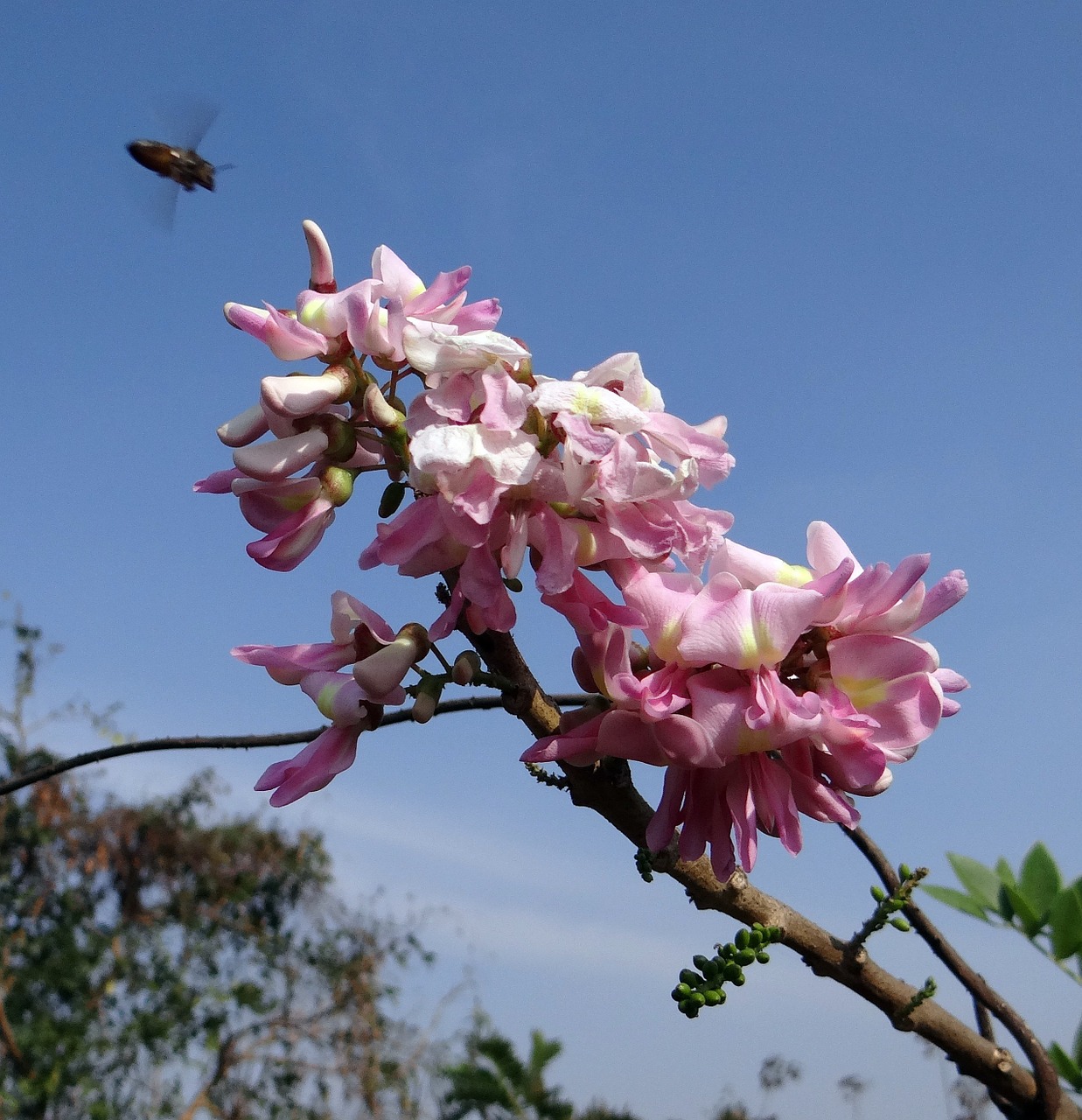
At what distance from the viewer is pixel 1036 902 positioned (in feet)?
5.25

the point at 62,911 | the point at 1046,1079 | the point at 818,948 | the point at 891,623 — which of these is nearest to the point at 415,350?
the point at 891,623

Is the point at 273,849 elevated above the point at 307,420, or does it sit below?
above

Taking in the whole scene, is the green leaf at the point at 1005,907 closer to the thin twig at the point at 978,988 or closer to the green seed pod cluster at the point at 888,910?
Result: the thin twig at the point at 978,988

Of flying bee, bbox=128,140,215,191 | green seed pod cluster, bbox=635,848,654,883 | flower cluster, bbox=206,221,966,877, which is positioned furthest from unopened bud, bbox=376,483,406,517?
flying bee, bbox=128,140,215,191

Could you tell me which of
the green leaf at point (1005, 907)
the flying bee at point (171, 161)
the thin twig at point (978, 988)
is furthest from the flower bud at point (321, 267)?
the green leaf at point (1005, 907)

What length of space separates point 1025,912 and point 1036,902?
4cm

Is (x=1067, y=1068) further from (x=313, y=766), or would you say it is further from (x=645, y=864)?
(x=313, y=766)

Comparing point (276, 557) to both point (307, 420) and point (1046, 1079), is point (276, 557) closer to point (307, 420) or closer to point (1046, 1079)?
point (307, 420)

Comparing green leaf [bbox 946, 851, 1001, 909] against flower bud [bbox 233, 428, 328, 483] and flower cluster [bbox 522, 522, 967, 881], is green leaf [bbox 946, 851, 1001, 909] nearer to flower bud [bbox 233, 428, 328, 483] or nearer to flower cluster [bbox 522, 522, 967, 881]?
flower cluster [bbox 522, 522, 967, 881]

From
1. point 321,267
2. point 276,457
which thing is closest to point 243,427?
point 276,457

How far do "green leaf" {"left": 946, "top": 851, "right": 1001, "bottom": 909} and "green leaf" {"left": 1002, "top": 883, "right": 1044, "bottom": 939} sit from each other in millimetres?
49

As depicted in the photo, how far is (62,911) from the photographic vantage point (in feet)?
23.7

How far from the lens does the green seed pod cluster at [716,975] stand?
2.52 ft

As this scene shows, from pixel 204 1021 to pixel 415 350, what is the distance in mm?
7427
